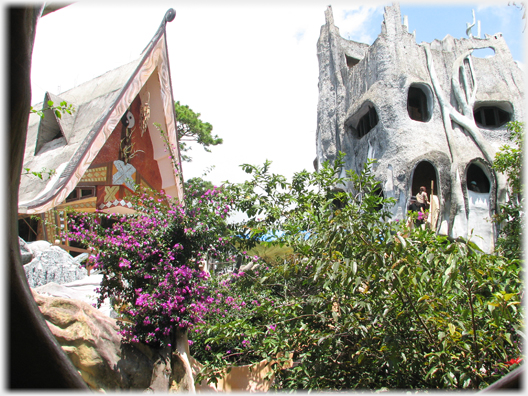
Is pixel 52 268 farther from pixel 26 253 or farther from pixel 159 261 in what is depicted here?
pixel 159 261

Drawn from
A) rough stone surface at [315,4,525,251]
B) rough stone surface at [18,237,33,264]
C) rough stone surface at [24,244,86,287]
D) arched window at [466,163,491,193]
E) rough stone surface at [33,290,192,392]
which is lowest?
rough stone surface at [33,290,192,392]

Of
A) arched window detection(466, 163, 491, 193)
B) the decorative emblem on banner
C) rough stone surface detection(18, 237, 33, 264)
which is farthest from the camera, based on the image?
arched window detection(466, 163, 491, 193)

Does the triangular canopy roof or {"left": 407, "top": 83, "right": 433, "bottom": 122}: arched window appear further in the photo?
{"left": 407, "top": 83, "right": 433, "bottom": 122}: arched window

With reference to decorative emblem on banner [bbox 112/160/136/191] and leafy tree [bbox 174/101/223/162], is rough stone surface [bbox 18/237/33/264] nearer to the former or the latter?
decorative emblem on banner [bbox 112/160/136/191]

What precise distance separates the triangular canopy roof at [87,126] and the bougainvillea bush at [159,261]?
6.06ft

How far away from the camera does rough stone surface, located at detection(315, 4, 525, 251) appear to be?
13602 millimetres

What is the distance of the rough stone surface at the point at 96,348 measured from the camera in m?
3.88

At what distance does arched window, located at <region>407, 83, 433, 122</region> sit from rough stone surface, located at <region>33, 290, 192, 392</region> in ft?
47.4

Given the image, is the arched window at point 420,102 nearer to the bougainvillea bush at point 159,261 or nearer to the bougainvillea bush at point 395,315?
the bougainvillea bush at point 159,261

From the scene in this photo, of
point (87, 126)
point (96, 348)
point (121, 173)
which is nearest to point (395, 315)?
point (96, 348)

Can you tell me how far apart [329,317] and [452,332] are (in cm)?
96

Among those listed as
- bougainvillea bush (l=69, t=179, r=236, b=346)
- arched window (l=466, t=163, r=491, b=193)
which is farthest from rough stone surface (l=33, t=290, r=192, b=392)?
arched window (l=466, t=163, r=491, b=193)

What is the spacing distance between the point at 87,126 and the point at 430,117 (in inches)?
502

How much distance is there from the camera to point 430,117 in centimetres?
1513
